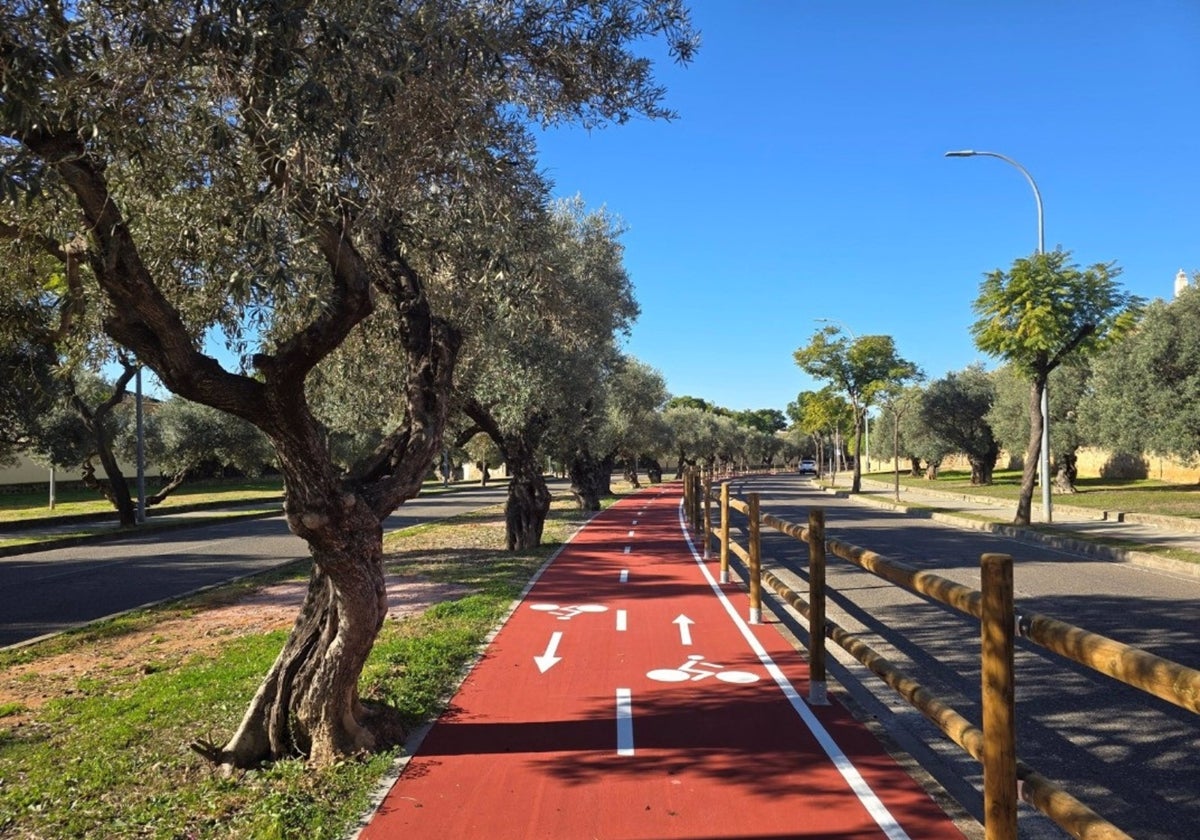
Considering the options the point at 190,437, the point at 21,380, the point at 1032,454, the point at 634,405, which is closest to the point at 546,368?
the point at 21,380

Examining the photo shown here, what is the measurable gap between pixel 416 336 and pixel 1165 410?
2872 centimetres

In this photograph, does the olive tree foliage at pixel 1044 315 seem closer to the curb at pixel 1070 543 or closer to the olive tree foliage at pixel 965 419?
the curb at pixel 1070 543

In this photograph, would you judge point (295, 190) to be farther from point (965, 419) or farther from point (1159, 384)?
point (965, 419)

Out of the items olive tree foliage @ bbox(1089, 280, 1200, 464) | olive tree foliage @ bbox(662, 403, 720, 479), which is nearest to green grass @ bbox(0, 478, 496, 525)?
olive tree foliage @ bbox(662, 403, 720, 479)

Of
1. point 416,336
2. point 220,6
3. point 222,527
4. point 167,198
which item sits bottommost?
point 222,527

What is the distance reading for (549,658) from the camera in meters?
8.16

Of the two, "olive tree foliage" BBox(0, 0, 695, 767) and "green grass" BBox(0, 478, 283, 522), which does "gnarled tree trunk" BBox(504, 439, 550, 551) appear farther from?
"green grass" BBox(0, 478, 283, 522)

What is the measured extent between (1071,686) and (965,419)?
48487mm

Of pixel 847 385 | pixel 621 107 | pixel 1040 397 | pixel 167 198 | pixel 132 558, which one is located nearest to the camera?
pixel 167 198

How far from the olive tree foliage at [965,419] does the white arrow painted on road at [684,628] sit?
1801 inches

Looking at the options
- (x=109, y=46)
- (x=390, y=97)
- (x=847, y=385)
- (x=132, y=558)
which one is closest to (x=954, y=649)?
(x=390, y=97)

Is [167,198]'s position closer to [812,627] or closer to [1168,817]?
[812,627]

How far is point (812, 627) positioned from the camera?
257 inches

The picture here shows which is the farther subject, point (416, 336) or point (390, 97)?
point (416, 336)
